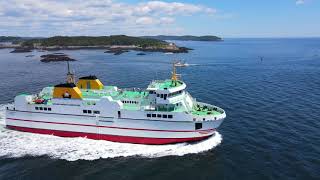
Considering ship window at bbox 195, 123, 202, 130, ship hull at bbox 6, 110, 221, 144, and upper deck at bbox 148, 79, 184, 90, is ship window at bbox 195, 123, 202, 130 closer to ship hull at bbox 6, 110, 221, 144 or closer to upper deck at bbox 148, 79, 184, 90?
ship hull at bbox 6, 110, 221, 144

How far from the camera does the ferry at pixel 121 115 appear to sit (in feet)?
95.5

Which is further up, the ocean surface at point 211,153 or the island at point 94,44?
the island at point 94,44

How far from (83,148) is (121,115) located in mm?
4543

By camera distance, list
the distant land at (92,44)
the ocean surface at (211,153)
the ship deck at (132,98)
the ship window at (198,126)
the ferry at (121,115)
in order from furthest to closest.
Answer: the distant land at (92,44) < the ship deck at (132,98) < the ferry at (121,115) < the ship window at (198,126) < the ocean surface at (211,153)

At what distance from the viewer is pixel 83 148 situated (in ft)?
95.9

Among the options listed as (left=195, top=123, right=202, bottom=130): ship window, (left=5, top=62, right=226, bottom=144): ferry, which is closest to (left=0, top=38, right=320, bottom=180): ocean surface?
(left=5, top=62, right=226, bottom=144): ferry

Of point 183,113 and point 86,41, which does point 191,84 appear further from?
point 86,41

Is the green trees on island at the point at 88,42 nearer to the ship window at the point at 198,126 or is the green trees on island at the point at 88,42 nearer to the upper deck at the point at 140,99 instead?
the upper deck at the point at 140,99

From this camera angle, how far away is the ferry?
2909 cm

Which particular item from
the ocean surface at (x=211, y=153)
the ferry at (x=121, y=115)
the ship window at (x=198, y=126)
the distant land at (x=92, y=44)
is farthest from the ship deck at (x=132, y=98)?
the distant land at (x=92, y=44)

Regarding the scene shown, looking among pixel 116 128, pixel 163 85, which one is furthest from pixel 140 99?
pixel 116 128

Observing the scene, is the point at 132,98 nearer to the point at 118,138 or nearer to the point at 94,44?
the point at 118,138

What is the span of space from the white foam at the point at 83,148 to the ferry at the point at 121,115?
0.64m

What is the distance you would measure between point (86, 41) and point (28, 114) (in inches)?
5924
